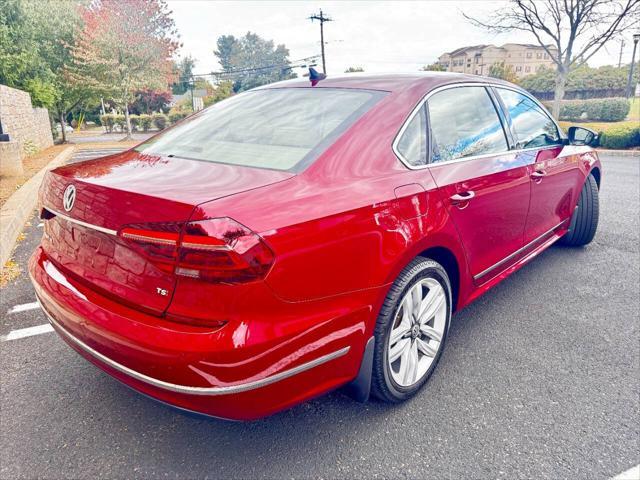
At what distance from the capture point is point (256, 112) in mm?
2492

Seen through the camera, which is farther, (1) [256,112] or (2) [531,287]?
(2) [531,287]

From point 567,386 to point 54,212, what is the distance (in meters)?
→ 2.63

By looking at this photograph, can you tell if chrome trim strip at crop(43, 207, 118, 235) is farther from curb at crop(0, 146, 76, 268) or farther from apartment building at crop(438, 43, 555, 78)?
apartment building at crop(438, 43, 555, 78)

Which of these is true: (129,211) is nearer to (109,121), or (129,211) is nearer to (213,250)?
(213,250)

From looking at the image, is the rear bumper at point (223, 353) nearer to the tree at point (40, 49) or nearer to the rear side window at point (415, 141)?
the rear side window at point (415, 141)

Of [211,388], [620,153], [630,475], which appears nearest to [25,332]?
[211,388]

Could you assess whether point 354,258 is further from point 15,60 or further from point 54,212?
point 15,60

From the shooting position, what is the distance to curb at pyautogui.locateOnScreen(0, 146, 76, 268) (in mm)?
4500

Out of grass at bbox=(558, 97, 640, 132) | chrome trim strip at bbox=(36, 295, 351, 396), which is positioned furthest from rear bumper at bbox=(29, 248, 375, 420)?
grass at bbox=(558, 97, 640, 132)

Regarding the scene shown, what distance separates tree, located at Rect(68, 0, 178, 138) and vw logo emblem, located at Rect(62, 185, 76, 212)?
2355 centimetres

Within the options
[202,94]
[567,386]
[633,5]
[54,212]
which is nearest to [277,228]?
[54,212]

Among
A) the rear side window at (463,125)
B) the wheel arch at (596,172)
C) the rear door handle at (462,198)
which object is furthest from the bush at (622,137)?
the rear door handle at (462,198)

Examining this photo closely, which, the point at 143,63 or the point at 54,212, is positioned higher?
the point at 143,63

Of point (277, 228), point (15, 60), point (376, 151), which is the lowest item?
point (277, 228)
